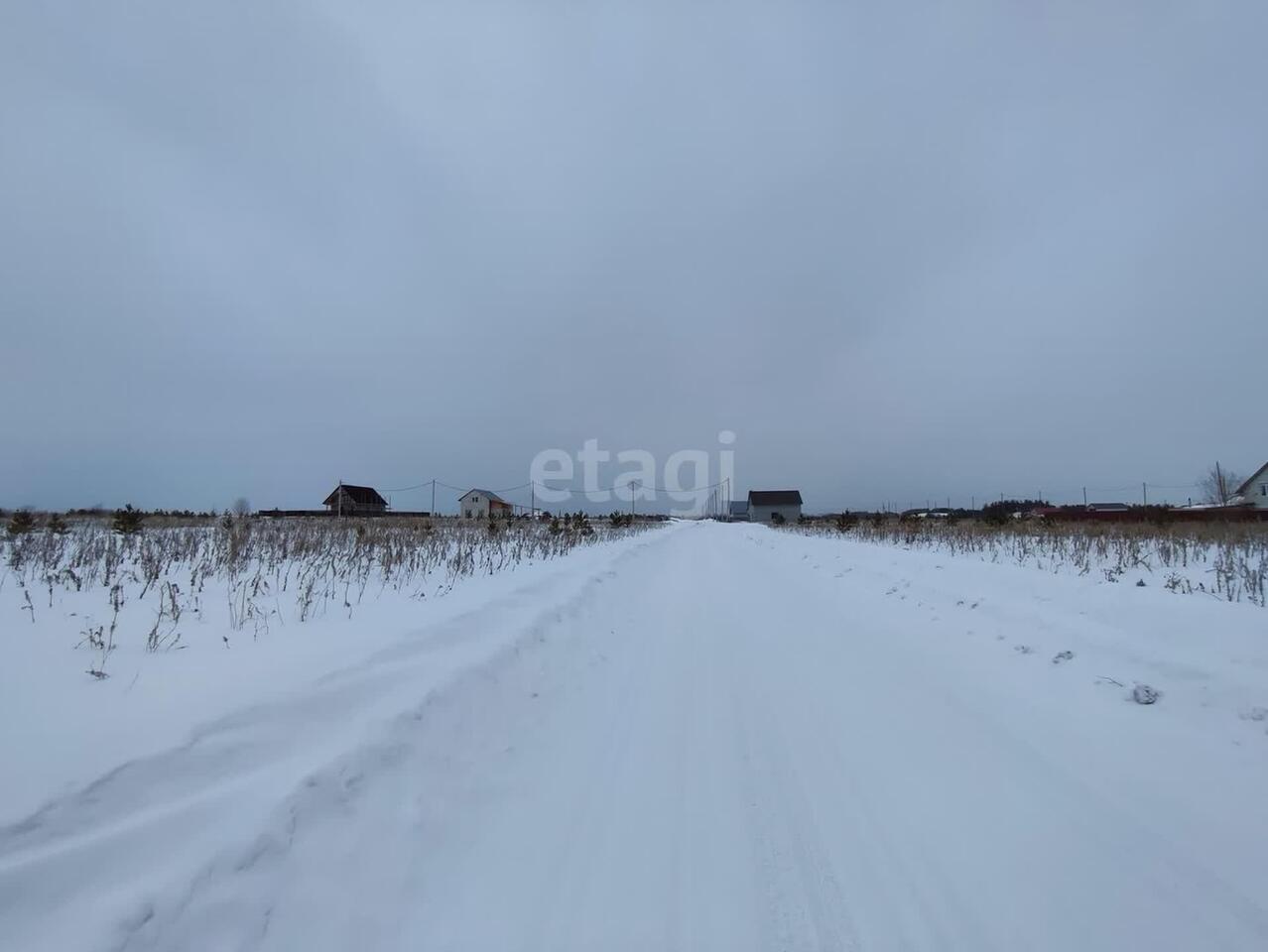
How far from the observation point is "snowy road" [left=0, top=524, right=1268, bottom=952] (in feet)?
5.53

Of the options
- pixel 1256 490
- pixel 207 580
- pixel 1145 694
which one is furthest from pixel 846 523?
pixel 1256 490

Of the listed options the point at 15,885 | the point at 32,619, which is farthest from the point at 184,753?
the point at 32,619

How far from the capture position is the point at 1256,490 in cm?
4328

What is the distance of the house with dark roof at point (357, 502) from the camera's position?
50031 mm

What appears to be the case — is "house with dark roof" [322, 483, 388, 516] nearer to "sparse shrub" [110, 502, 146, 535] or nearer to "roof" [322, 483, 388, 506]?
"roof" [322, 483, 388, 506]

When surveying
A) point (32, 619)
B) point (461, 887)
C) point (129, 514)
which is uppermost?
point (129, 514)

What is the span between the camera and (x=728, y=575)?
10891 mm

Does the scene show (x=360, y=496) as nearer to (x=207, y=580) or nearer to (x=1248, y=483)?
(x=207, y=580)

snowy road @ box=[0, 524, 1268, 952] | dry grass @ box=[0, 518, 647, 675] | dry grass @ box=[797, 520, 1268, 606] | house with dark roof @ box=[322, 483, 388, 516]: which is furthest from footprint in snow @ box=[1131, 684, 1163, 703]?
house with dark roof @ box=[322, 483, 388, 516]

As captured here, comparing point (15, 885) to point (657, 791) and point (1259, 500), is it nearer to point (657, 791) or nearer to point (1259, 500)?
point (657, 791)

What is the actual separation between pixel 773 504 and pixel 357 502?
57.7 metres

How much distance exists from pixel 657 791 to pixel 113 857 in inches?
78.5

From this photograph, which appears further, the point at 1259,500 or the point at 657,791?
the point at 1259,500

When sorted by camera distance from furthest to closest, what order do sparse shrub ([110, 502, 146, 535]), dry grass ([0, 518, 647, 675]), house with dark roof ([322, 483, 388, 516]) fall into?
house with dark roof ([322, 483, 388, 516]) < sparse shrub ([110, 502, 146, 535]) < dry grass ([0, 518, 647, 675])
